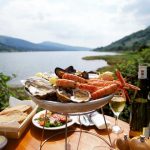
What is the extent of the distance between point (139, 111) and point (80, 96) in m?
0.67

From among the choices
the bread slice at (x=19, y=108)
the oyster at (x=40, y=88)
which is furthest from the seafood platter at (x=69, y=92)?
the bread slice at (x=19, y=108)

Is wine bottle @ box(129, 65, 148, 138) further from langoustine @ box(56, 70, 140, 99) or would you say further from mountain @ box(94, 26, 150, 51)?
mountain @ box(94, 26, 150, 51)

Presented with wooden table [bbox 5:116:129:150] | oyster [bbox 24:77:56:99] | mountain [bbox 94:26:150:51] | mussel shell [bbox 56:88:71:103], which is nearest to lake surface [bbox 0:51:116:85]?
oyster [bbox 24:77:56:99]

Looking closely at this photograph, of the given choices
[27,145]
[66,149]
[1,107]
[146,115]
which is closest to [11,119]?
[27,145]

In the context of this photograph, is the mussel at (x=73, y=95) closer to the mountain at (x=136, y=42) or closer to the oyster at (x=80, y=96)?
the oyster at (x=80, y=96)

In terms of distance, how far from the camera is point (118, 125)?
205cm

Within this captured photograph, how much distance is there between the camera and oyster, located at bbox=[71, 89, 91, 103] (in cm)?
129

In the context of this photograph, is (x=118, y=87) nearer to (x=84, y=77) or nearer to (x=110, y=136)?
(x=84, y=77)

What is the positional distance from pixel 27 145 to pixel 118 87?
76 centimetres

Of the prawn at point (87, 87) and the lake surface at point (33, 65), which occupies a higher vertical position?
the prawn at point (87, 87)

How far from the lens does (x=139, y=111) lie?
5.93 ft

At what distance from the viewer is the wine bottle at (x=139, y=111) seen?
1766 mm

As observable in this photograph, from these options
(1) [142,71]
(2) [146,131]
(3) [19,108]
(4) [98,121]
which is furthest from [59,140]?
(1) [142,71]

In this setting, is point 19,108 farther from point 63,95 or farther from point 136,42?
point 136,42
